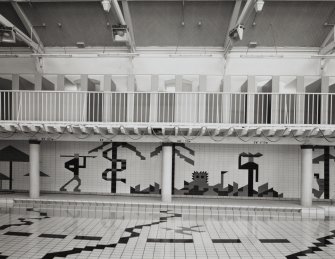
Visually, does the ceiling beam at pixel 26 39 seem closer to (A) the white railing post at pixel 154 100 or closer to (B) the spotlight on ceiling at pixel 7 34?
(B) the spotlight on ceiling at pixel 7 34

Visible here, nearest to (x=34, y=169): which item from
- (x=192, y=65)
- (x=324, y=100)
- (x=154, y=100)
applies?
(x=154, y=100)

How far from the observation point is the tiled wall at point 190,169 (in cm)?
1322

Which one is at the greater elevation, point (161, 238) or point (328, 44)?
point (328, 44)

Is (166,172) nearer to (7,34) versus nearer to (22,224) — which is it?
(22,224)

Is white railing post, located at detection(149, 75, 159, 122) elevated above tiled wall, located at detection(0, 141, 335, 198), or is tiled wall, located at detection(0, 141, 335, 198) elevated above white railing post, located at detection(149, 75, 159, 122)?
white railing post, located at detection(149, 75, 159, 122)

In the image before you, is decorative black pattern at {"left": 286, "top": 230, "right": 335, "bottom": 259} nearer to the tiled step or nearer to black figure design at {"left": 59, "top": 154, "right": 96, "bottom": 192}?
the tiled step

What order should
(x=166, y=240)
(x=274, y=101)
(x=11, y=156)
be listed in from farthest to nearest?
1. (x=11, y=156)
2. (x=274, y=101)
3. (x=166, y=240)

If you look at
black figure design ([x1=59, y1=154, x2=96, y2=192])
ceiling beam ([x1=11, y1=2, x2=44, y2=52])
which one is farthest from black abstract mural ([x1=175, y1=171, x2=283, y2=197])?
ceiling beam ([x1=11, y1=2, x2=44, y2=52])

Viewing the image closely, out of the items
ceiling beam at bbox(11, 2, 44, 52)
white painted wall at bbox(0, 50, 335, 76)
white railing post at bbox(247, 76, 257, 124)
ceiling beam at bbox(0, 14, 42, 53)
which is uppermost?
ceiling beam at bbox(11, 2, 44, 52)

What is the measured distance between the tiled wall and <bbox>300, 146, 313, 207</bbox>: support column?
1.44 metres

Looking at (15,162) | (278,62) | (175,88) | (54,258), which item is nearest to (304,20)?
(278,62)

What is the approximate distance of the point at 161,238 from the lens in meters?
7.93

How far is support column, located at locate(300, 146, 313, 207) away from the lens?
11.7 metres

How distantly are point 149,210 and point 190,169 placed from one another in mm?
2893
